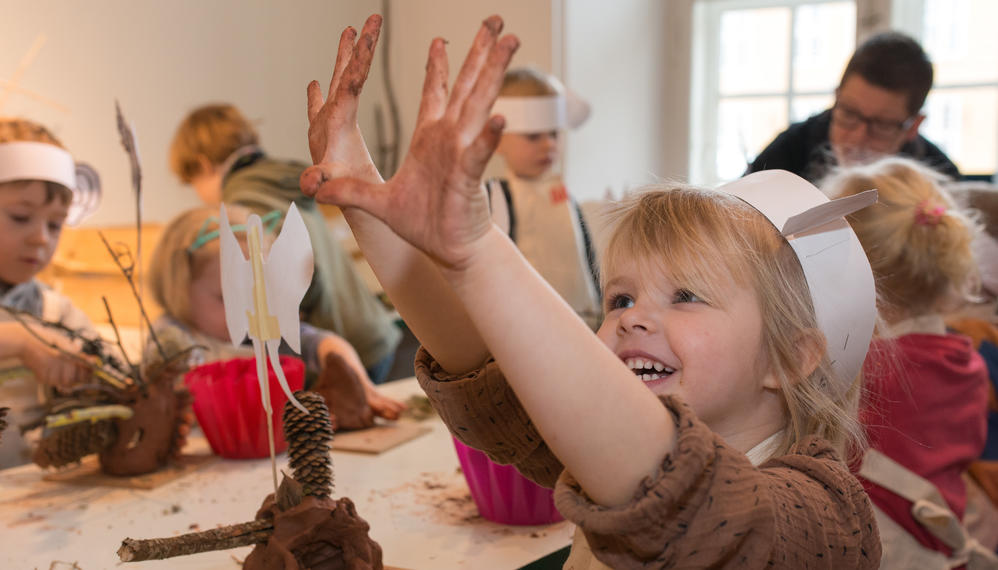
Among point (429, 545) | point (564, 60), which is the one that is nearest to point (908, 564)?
point (429, 545)

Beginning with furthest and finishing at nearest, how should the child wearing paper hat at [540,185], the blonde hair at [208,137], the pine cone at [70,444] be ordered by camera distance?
the blonde hair at [208,137] → the child wearing paper hat at [540,185] → the pine cone at [70,444]

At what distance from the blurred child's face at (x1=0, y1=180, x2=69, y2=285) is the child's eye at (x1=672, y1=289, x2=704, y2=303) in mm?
1156

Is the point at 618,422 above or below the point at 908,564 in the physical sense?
above

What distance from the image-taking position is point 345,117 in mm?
614

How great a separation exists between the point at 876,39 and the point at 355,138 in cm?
154

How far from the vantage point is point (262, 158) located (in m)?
2.17

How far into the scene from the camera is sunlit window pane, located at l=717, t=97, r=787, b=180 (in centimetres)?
343

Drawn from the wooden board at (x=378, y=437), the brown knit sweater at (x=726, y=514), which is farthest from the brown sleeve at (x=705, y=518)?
the wooden board at (x=378, y=437)

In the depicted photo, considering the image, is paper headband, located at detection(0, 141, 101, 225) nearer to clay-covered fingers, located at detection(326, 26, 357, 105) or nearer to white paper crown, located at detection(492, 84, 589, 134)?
clay-covered fingers, located at detection(326, 26, 357, 105)

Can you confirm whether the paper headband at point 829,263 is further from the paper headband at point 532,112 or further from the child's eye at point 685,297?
the paper headband at point 532,112

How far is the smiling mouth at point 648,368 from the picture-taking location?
2.16 feet

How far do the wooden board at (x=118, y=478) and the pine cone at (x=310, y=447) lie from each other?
0.41m

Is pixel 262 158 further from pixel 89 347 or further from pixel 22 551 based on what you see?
pixel 22 551

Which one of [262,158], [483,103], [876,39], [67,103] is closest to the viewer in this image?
[483,103]
